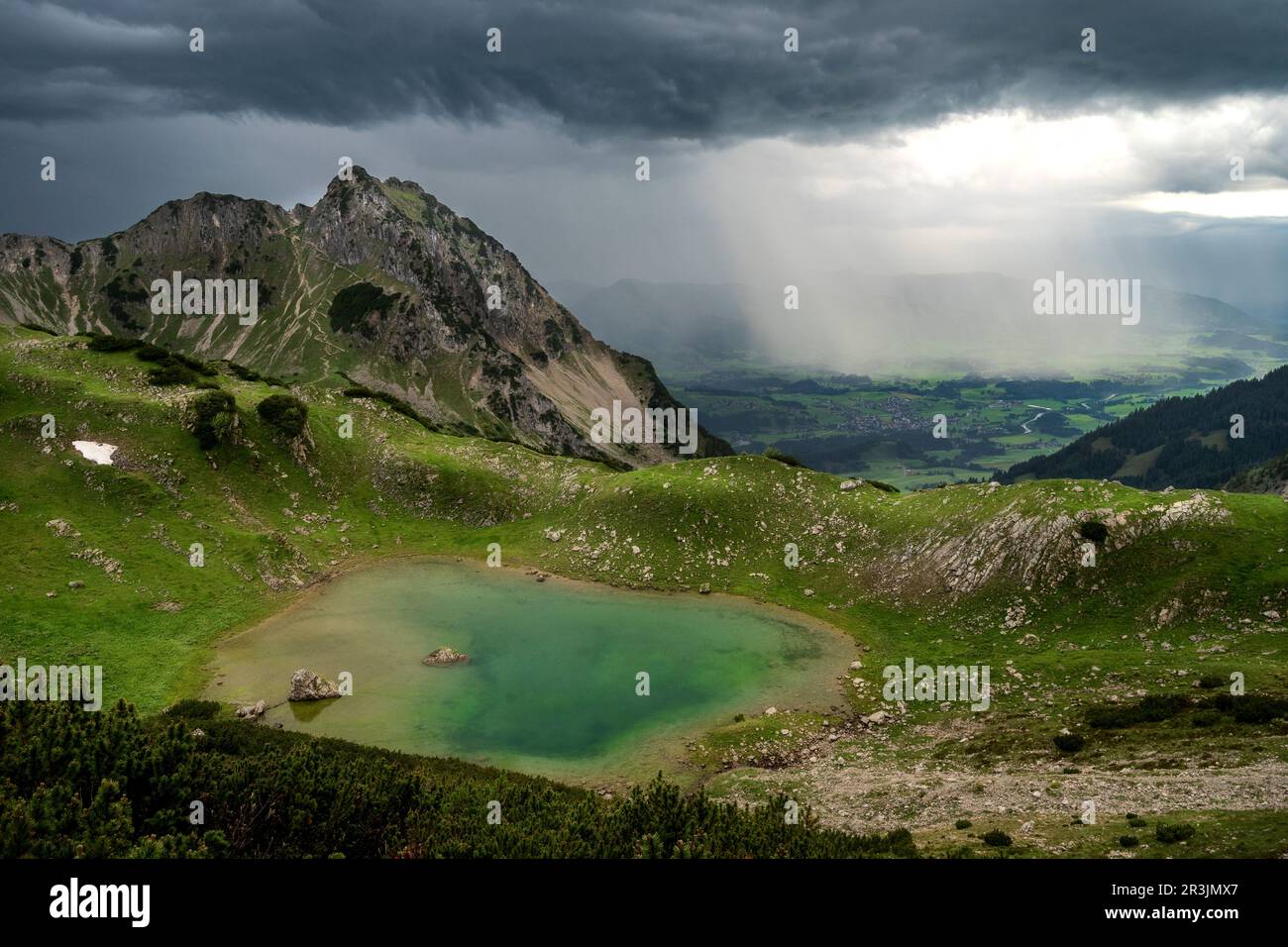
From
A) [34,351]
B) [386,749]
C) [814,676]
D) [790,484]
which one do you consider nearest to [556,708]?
[386,749]

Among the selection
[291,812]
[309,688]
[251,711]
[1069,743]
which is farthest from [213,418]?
[1069,743]

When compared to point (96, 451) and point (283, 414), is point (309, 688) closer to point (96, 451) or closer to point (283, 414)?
point (96, 451)

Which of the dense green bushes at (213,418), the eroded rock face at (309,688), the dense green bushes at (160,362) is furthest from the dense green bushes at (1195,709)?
the dense green bushes at (160,362)

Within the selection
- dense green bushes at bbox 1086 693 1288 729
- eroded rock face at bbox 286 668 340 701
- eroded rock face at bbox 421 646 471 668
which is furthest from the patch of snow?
dense green bushes at bbox 1086 693 1288 729

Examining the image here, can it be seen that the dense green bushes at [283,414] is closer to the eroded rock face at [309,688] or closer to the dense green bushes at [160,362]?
the dense green bushes at [160,362]

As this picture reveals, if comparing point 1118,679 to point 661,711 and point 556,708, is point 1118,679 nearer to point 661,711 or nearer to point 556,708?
point 661,711

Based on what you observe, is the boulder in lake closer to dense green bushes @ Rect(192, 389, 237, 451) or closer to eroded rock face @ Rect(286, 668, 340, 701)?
eroded rock face @ Rect(286, 668, 340, 701)

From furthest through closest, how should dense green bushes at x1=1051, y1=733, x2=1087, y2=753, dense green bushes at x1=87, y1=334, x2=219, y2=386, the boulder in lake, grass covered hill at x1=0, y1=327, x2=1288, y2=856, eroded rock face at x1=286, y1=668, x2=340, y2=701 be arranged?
dense green bushes at x1=87, y1=334, x2=219, y2=386
eroded rock face at x1=286, y1=668, x2=340, y2=701
the boulder in lake
dense green bushes at x1=1051, y1=733, x2=1087, y2=753
grass covered hill at x1=0, y1=327, x2=1288, y2=856
